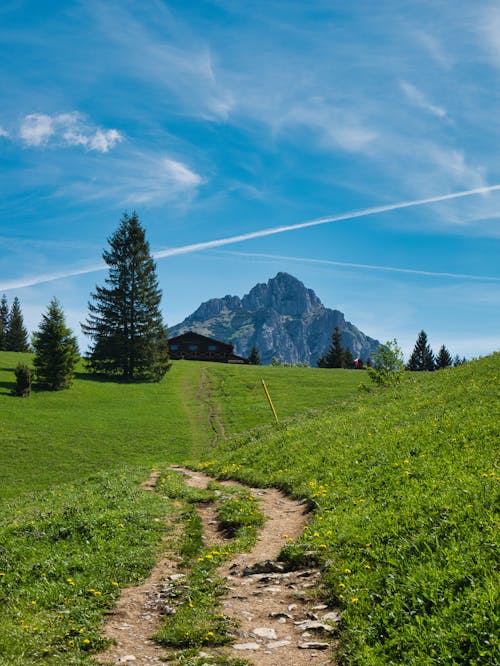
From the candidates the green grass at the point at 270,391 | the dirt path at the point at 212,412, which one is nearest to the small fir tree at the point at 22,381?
the dirt path at the point at 212,412

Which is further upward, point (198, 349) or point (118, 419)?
point (198, 349)

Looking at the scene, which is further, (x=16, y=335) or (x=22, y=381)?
(x=16, y=335)

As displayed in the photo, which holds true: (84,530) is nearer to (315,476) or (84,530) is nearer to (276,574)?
(276,574)

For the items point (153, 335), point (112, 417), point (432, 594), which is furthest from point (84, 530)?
point (153, 335)

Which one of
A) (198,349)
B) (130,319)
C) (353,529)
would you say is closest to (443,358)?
(198,349)

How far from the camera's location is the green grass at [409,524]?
256 inches

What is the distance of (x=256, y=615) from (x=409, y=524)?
140 inches

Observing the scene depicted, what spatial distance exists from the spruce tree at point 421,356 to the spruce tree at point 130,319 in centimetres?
8307

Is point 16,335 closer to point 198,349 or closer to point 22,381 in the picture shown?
point 198,349

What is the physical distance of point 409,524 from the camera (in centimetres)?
973

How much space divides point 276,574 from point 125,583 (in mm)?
3100

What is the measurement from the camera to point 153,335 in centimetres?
6888

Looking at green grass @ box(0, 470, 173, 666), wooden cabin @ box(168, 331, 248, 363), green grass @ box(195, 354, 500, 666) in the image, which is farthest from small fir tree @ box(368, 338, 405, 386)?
wooden cabin @ box(168, 331, 248, 363)

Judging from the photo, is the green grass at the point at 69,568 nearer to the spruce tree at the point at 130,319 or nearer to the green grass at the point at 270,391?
the green grass at the point at 270,391
